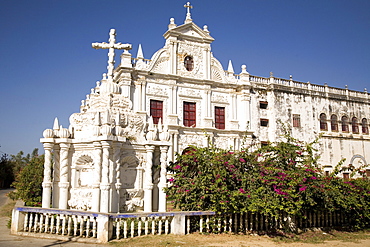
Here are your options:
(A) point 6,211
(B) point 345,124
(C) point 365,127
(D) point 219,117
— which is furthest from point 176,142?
(C) point 365,127

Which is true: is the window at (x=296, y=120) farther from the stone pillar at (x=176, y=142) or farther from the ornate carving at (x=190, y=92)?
the stone pillar at (x=176, y=142)

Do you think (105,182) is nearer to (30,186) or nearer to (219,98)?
(30,186)

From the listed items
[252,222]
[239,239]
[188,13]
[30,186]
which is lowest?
[239,239]

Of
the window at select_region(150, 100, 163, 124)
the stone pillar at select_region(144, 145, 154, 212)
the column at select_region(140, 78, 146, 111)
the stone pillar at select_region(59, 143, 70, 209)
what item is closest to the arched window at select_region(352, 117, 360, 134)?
the window at select_region(150, 100, 163, 124)

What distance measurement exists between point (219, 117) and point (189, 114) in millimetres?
2465

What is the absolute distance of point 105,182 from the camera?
27.7 feet

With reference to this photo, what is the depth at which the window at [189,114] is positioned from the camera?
78.7ft

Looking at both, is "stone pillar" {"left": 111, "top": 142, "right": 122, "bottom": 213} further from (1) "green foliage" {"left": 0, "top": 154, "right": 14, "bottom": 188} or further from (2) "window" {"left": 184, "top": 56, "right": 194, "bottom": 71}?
(1) "green foliage" {"left": 0, "top": 154, "right": 14, "bottom": 188}

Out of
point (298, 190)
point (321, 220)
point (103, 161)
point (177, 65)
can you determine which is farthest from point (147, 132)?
point (177, 65)

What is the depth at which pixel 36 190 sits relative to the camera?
1563 cm

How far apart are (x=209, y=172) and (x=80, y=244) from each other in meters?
3.94

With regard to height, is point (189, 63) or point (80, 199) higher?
point (189, 63)

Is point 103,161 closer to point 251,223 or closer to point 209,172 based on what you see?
point 209,172

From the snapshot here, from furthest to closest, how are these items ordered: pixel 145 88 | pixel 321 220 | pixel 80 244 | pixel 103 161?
pixel 145 88 < pixel 321 220 < pixel 103 161 < pixel 80 244
